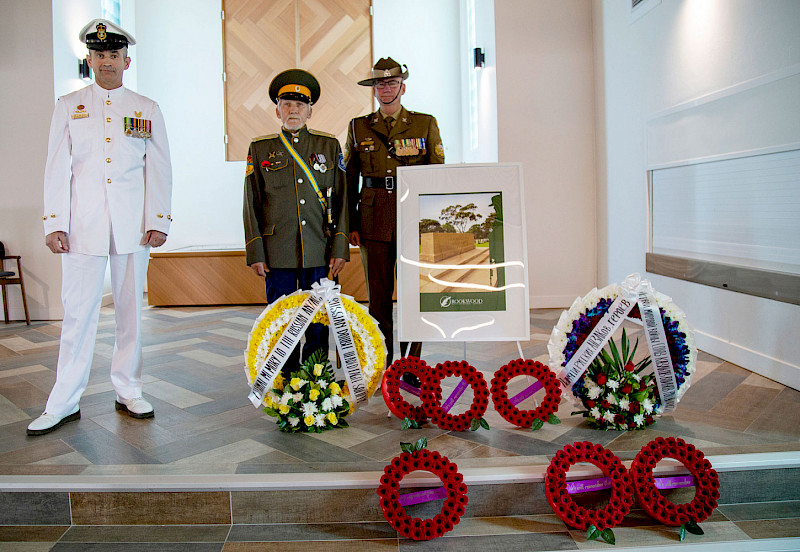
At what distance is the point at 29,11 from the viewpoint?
591 centimetres

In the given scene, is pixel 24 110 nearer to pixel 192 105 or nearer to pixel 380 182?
pixel 192 105

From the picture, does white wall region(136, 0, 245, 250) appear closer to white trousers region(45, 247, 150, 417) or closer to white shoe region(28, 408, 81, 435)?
white trousers region(45, 247, 150, 417)

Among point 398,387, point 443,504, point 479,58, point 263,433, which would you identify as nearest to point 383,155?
point 398,387

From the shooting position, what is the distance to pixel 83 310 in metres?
2.85

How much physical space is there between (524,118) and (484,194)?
9.51ft

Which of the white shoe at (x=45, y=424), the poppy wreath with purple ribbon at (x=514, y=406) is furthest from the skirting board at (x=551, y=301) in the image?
the white shoe at (x=45, y=424)

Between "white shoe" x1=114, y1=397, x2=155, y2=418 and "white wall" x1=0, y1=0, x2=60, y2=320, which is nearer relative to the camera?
"white shoe" x1=114, y1=397, x2=155, y2=418

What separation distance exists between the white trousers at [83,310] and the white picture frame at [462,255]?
1.25 metres

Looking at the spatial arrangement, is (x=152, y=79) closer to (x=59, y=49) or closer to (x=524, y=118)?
(x=59, y=49)

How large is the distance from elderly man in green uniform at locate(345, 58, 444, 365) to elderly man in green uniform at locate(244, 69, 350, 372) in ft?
0.85

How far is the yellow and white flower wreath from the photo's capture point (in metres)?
2.77

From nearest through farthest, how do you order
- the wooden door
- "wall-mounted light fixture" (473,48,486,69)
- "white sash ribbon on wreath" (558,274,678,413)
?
1. "white sash ribbon on wreath" (558,274,678,413)
2. "wall-mounted light fixture" (473,48,486,69)
3. the wooden door

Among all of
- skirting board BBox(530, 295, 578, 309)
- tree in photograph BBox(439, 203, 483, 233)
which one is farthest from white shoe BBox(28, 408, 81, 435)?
skirting board BBox(530, 295, 578, 309)

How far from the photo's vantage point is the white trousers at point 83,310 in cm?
284
